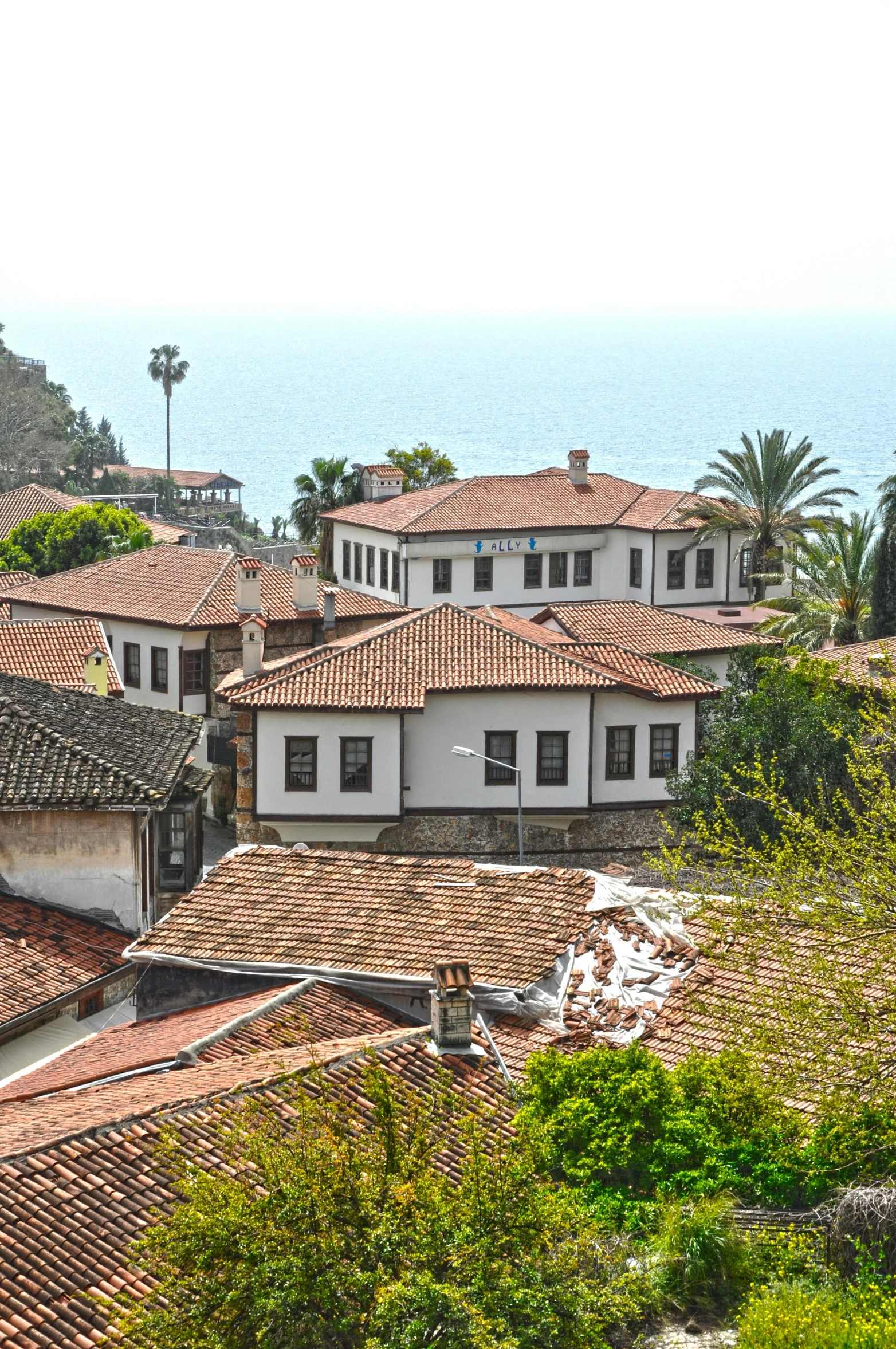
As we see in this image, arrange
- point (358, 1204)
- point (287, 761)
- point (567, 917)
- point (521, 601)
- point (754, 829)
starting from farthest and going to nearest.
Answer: point (521, 601)
point (287, 761)
point (754, 829)
point (567, 917)
point (358, 1204)

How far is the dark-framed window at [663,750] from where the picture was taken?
→ 37.3 m

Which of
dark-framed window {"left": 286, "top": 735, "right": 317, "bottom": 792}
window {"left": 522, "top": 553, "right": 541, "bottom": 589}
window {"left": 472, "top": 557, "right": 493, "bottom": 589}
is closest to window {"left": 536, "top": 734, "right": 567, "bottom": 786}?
dark-framed window {"left": 286, "top": 735, "right": 317, "bottom": 792}

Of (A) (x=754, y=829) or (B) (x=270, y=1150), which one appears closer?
(B) (x=270, y=1150)

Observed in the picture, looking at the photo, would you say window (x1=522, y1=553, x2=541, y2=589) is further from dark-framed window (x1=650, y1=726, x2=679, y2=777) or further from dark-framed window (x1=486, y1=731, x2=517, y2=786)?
dark-framed window (x1=486, y1=731, x2=517, y2=786)

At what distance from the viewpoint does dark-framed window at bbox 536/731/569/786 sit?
118 ft

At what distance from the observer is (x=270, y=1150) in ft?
39.7

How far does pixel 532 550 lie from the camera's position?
59375 mm

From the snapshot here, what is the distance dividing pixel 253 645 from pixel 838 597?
18.0m

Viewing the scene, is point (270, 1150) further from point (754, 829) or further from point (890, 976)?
point (754, 829)

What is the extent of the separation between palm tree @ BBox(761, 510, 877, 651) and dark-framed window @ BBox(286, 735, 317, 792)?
1760 cm

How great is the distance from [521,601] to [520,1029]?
42.0m

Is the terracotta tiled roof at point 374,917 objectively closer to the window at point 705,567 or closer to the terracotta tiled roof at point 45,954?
the terracotta tiled roof at point 45,954

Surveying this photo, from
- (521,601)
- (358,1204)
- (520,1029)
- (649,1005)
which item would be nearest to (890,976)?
(649,1005)

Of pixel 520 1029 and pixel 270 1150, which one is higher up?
pixel 270 1150
